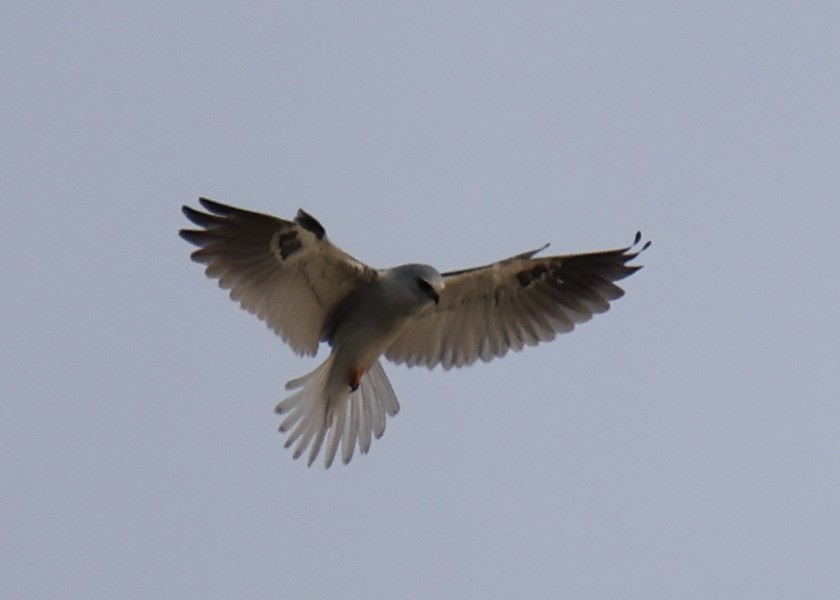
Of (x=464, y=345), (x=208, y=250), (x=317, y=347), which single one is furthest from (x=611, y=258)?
(x=208, y=250)

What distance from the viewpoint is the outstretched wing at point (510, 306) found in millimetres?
10195

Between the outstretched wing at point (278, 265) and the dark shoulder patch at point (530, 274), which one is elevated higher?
the dark shoulder patch at point (530, 274)

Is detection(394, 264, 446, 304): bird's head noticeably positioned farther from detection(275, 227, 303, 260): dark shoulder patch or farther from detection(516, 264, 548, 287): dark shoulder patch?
detection(516, 264, 548, 287): dark shoulder patch

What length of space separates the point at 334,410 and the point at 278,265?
99 cm

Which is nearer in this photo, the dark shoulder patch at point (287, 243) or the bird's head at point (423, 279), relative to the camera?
the dark shoulder patch at point (287, 243)

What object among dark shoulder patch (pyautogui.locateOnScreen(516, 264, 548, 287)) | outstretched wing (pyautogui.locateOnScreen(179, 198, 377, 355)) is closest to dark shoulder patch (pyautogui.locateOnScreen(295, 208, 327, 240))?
outstretched wing (pyautogui.locateOnScreen(179, 198, 377, 355))

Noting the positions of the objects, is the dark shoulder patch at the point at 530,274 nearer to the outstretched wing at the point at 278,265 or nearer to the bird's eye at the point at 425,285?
the bird's eye at the point at 425,285

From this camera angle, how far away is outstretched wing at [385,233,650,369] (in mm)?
10195

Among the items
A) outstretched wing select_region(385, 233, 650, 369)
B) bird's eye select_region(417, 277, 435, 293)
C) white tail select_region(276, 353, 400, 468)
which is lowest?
white tail select_region(276, 353, 400, 468)

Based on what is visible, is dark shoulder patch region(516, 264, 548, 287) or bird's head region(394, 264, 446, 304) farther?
dark shoulder patch region(516, 264, 548, 287)

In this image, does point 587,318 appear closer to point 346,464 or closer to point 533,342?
point 533,342

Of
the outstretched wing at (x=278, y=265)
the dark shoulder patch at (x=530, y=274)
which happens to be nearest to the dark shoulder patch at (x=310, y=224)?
the outstretched wing at (x=278, y=265)

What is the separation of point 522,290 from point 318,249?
1.61m

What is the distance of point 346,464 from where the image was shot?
9.92 metres
